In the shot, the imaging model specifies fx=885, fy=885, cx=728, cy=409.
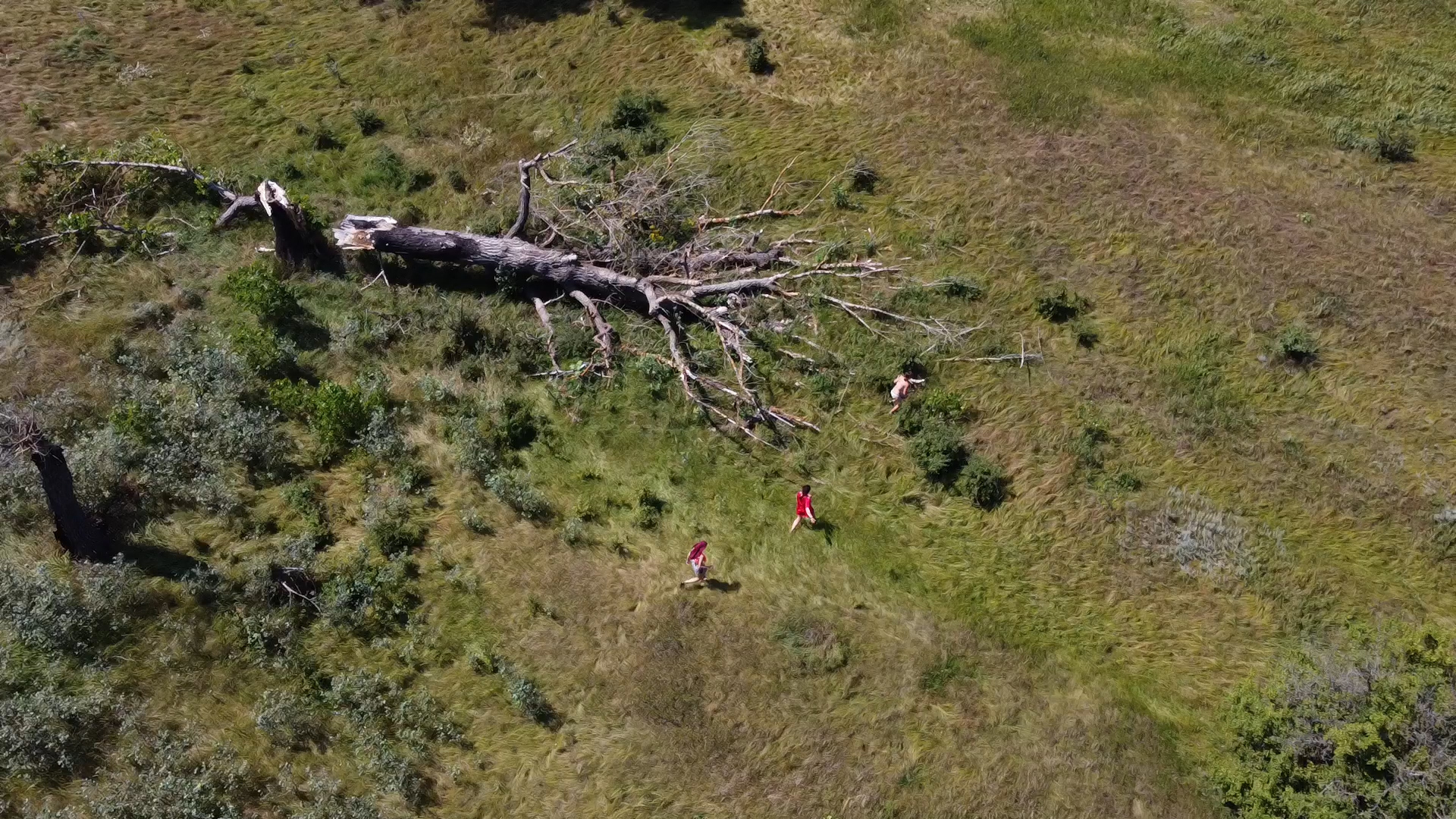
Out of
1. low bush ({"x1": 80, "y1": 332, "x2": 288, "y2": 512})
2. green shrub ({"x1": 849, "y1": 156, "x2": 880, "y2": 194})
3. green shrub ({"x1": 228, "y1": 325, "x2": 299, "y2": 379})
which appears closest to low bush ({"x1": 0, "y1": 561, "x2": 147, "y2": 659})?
low bush ({"x1": 80, "y1": 332, "x2": 288, "y2": 512})

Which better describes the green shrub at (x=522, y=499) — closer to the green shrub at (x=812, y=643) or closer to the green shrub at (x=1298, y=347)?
the green shrub at (x=812, y=643)

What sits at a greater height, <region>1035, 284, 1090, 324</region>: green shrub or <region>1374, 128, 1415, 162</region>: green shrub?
<region>1374, 128, 1415, 162</region>: green shrub

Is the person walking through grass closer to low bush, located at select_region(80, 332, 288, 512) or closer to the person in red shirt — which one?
the person in red shirt

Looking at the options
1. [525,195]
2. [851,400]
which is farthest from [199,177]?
[851,400]

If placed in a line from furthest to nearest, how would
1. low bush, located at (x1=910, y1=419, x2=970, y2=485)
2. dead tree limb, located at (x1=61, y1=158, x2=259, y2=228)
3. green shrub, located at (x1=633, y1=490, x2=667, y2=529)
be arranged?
dead tree limb, located at (x1=61, y1=158, x2=259, y2=228) < low bush, located at (x1=910, y1=419, x2=970, y2=485) < green shrub, located at (x1=633, y1=490, x2=667, y2=529)

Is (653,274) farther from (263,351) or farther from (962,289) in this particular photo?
(263,351)

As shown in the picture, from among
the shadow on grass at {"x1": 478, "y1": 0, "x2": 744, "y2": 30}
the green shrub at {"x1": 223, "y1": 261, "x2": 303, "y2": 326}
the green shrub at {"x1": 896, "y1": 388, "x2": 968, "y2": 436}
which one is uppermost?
the shadow on grass at {"x1": 478, "y1": 0, "x2": 744, "y2": 30}
